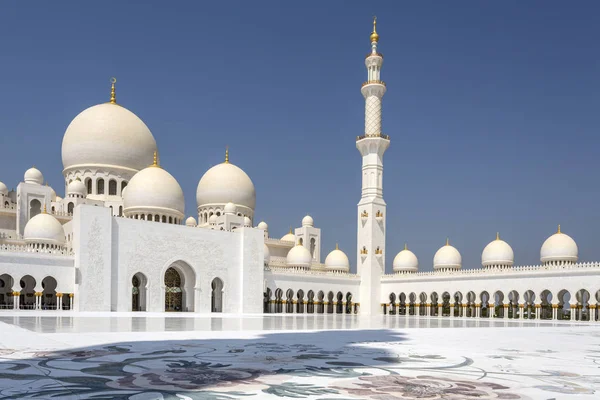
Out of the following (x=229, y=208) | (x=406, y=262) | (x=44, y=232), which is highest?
(x=229, y=208)

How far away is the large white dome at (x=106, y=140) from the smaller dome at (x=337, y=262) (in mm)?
13098

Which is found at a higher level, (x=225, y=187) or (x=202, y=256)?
(x=225, y=187)

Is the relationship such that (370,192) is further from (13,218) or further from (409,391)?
(409,391)

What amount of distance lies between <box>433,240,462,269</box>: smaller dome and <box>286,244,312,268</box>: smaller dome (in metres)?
7.89

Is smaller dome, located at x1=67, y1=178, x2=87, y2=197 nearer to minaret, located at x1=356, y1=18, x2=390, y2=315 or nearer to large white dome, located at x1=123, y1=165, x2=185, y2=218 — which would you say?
large white dome, located at x1=123, y1=165, x2=185, y2=218

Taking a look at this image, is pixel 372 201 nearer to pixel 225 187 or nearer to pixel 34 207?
pixel 225 187

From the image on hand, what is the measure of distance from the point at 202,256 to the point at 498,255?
1578 centimetres

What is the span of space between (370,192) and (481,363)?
29234mm

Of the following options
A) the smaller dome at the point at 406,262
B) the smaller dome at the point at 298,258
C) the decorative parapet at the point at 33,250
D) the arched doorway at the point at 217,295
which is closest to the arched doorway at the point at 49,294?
the decorative parapet at the point at 33,250

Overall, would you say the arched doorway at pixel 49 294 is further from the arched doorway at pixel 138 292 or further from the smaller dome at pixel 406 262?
the smaller dome at pixel 406 262

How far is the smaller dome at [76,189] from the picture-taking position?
3114 centimetres

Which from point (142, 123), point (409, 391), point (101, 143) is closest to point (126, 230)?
point (101, 143)

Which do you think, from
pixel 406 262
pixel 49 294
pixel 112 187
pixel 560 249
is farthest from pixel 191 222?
pixel 560 249

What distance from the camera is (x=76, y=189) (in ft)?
102
